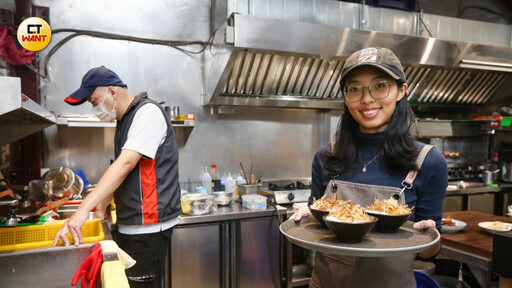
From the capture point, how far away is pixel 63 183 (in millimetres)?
2859

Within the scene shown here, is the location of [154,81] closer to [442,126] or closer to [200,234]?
[200,234]

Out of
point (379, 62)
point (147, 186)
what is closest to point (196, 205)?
point (147, 186)

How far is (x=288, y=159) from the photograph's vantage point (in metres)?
4.24

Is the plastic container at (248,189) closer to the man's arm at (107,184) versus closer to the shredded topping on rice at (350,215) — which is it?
the man's arm at (107,184)

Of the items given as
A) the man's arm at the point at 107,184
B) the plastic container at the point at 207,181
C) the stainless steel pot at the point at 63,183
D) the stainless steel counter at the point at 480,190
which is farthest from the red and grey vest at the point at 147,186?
the stainless steel counter at the point at 480,190

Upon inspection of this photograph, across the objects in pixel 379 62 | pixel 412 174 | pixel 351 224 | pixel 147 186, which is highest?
pixel 379 62

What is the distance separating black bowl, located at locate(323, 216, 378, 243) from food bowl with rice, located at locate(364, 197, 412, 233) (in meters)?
0.09

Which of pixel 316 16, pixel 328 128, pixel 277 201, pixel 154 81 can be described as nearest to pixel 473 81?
pixel 328 128

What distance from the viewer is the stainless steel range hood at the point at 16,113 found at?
105 centimetres

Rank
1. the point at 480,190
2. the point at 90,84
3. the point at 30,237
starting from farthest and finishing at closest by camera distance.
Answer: the point at 480,190, the point at 90,84, the point at 30,237

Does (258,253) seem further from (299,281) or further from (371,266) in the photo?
(371,266)

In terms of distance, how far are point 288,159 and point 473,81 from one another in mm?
2907

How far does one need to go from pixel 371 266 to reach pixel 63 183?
2.64m

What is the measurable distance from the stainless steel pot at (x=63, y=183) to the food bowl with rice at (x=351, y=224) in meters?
2.47
